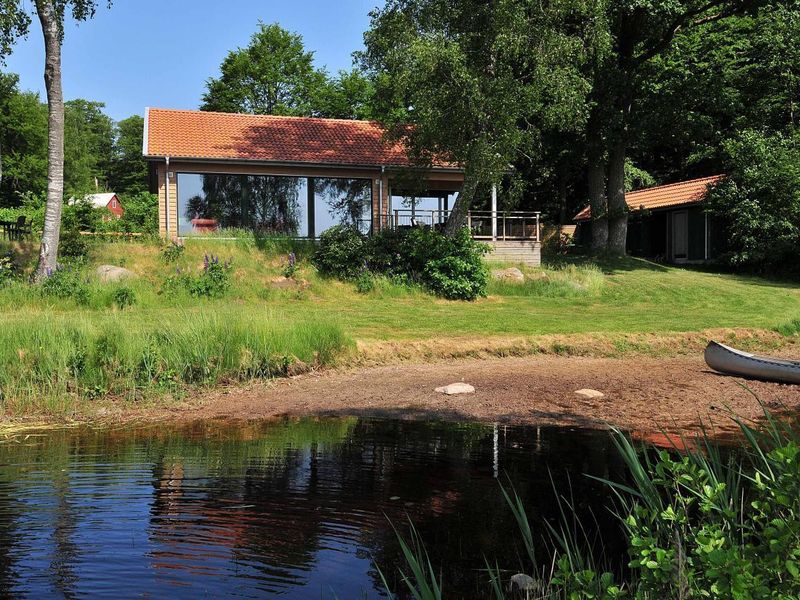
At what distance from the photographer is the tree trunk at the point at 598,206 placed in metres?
29.0

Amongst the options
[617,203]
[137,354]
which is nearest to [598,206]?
[617,203]

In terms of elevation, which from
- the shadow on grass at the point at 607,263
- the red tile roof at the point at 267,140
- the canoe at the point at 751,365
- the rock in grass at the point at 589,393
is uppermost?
the red tile roof at the point at 267,140

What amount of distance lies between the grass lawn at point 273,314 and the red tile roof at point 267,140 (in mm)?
3969

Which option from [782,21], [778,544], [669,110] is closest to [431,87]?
[669,110]

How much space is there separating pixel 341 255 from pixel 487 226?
7.98 meters

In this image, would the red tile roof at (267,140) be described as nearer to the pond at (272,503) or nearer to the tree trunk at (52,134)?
the tree trunk at (52,134)

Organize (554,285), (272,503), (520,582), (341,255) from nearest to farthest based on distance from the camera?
(520,582) < (272,503) < (341,255) < (554,285)

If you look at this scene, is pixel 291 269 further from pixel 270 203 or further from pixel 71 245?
pixel 71 245

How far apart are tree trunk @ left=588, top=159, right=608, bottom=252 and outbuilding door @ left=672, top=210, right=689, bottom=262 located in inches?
150

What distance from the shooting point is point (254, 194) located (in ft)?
81.3

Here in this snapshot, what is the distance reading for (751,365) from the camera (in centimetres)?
1034

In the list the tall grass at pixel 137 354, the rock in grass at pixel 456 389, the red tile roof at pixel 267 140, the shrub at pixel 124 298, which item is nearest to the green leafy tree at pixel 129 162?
the red tile roof at pixel 267 140

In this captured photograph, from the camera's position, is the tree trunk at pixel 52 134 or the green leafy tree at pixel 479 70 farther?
the green leafy tree at pixel 479 70

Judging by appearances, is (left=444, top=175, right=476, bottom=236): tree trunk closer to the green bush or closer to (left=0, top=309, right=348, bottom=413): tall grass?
the green bush
